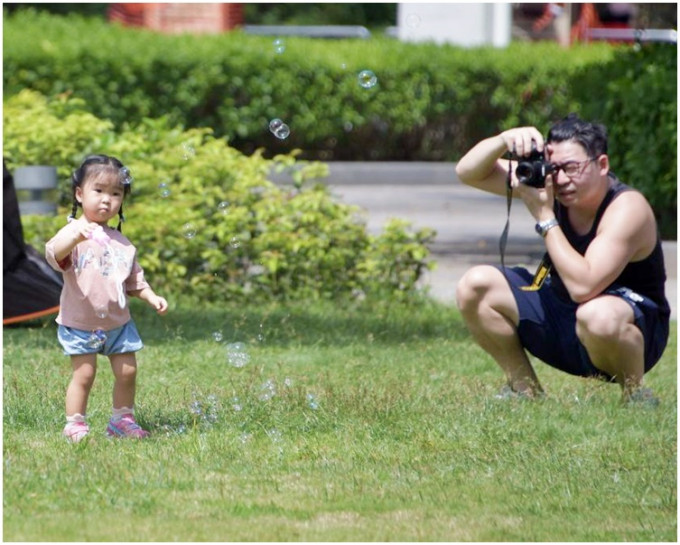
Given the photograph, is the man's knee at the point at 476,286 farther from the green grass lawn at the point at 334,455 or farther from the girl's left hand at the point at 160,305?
the girl's left hand at the point at 160,305

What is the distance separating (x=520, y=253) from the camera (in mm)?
10883

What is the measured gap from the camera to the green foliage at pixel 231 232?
8.34 metres

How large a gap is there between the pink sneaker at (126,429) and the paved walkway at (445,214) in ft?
13.3

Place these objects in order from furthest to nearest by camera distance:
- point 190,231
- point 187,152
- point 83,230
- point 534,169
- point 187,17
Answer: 1. point 187,17
2. point 190,231
3. point 187,152
4. point 534,169
5. point 83,230

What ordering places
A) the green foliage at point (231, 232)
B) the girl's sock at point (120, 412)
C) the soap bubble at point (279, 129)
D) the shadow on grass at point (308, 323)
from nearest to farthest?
the girl's sock at point (120, 412) → the soap bubble at point (279, 129) → the shadow on grass at point (308, 323) → the green foliage at point (231, 232)

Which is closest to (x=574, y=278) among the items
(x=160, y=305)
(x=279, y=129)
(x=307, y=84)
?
(x=279, y=129)

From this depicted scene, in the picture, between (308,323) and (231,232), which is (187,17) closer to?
(231,232)

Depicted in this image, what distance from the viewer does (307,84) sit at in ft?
59.1

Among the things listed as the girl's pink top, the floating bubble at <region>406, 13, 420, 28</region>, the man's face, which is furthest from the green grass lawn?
the floating bubble at <region>406, 13, 420, 28</region>

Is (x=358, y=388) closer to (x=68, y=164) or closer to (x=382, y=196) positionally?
(x=68, y=164)

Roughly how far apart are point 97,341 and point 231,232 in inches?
139

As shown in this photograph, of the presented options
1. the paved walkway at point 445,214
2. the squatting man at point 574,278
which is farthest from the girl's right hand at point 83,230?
the paved walkway at point 445,214

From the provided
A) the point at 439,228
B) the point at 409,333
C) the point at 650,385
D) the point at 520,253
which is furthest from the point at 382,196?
the point at 650,385

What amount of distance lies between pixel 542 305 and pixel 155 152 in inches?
161
